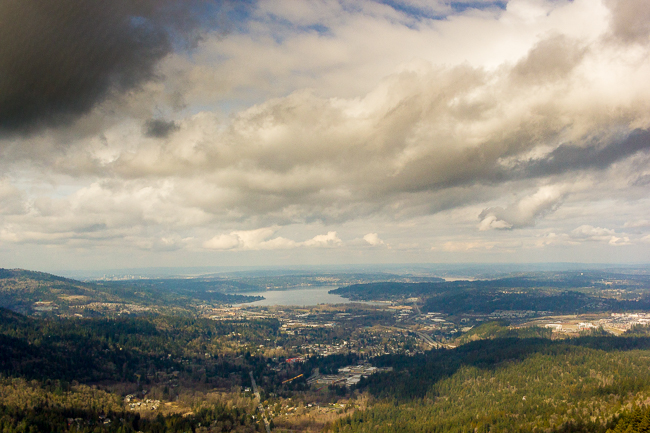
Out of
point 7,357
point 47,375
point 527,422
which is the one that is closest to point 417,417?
point 527,422

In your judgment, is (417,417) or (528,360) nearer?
(417,417)

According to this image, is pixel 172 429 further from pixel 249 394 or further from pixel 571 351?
pixel 571 351

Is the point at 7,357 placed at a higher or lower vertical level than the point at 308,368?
higher

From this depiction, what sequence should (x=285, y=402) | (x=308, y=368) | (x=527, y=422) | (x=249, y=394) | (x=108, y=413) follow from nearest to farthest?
(x=527, y=422), (x=108, y=413), (x=285, y=402), (x=249, y=394), (x=308, y=368)

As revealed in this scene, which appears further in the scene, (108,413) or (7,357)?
(7,357)

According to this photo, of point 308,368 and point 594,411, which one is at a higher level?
point 594,411

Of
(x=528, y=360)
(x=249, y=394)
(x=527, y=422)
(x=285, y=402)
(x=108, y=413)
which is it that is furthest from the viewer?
(x=528, y=360)

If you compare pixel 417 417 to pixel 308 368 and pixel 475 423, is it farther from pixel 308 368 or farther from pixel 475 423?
pixel 308 368

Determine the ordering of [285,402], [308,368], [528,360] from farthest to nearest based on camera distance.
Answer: [308,368] < [528,360] < [285,402]

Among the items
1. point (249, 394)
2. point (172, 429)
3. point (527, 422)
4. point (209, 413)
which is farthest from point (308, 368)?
point (527, 422)
